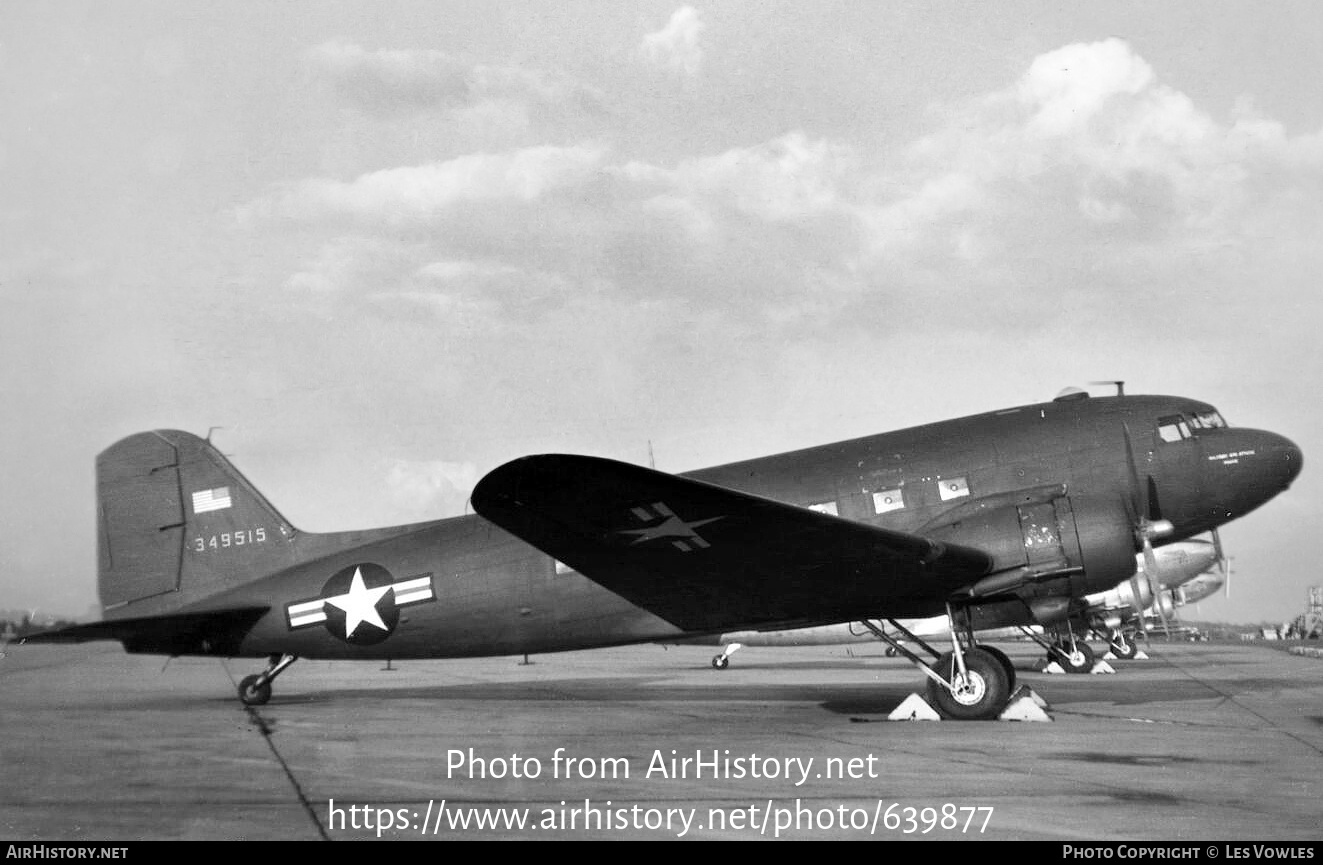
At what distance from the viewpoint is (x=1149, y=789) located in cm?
823

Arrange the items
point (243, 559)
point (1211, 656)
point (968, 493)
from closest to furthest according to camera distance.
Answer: point (968, 493) < point (243, 559) < point (1211, 656)

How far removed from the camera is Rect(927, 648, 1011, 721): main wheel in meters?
13.2

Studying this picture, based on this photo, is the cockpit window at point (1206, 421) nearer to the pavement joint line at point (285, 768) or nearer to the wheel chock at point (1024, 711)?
the wheel chock at point (1024, 711)

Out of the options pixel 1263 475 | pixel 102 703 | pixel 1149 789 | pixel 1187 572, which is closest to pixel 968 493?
pixel 1263 475

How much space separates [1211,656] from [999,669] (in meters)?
26.9

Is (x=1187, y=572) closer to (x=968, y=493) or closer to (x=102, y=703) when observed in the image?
(x=968, y=493)

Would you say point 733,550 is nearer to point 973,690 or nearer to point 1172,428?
point 973,690

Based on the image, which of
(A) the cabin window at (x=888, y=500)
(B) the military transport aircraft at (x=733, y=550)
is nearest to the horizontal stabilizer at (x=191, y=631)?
(B) the military transport aircraft at (x=733, y=550)

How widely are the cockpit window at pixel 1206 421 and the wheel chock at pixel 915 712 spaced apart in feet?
16.1

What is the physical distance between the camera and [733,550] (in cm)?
1270

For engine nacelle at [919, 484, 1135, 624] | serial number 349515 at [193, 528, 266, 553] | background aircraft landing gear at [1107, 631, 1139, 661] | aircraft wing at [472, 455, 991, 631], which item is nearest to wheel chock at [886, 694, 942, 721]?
aircraft wing at [472, 455, 991, 631]

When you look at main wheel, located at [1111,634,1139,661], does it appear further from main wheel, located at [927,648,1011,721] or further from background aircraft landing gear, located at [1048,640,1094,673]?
main wheel, located at [927,648,1011,721]

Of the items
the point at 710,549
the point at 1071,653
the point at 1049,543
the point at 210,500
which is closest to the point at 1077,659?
the point at 1071,653

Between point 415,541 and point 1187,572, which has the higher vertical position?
point 415,541
